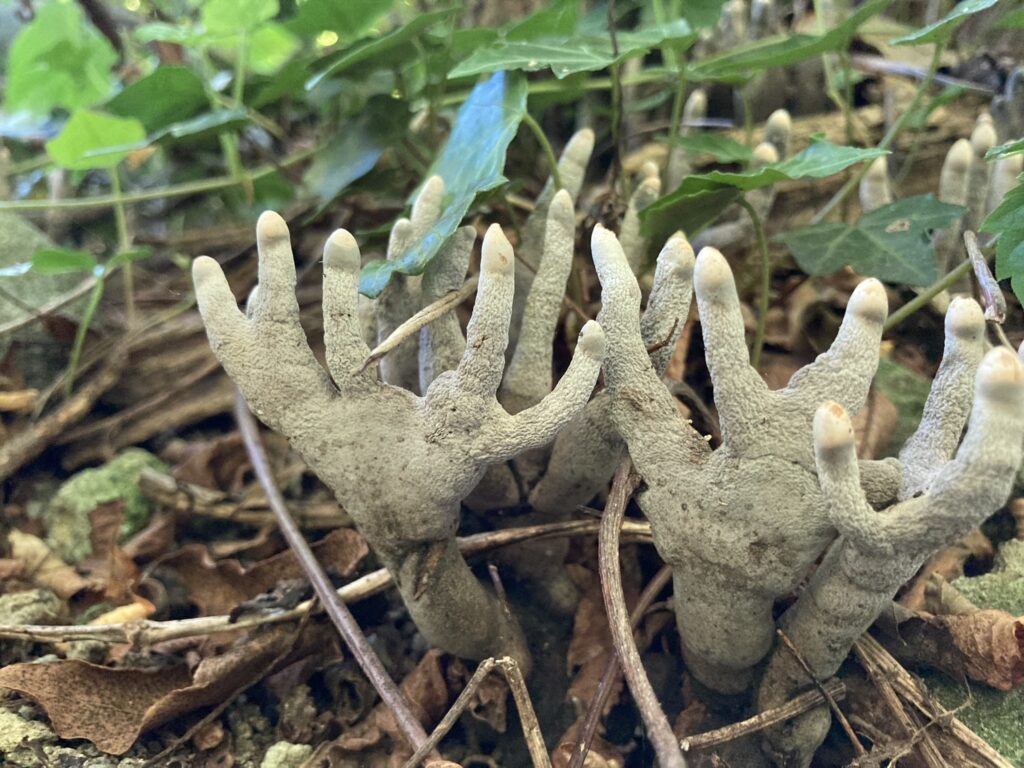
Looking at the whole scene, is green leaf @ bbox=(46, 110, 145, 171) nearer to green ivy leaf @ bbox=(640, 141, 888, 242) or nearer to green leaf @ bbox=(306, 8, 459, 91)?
green leaf @ bbox=(306, 8, 459, 91)

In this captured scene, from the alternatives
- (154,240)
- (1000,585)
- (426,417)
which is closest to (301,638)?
(426,417)

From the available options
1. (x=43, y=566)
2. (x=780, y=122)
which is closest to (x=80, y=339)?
(x=43, y=566)

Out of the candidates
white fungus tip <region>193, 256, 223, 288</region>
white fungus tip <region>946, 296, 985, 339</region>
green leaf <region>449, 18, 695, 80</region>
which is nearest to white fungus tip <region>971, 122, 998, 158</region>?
green leaf <region>449, 18, 695, 80</region>

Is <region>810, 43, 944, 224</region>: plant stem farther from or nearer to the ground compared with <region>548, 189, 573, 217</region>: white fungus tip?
nearer to the ground

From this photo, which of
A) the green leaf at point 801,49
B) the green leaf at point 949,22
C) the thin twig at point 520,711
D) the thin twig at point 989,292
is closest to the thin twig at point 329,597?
the thin twig at point 520,711

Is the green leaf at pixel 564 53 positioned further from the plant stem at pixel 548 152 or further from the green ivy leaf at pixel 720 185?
the green ivy leaf at pixel 720 185

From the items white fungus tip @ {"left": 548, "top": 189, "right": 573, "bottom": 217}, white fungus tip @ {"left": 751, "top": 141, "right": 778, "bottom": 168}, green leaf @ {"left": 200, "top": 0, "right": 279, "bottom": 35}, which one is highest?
green leaf @ {"left": 200, "top": 0, "right": 279, "bottom": 35}

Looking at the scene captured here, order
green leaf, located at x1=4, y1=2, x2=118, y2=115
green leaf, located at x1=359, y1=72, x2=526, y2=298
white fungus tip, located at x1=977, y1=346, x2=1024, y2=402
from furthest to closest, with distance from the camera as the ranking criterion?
green leaf, located at x1=4, y1=2, x2=118, y2=115, green leaf, located at x1=359, y1=72, x2=526, y2=298, white fungus tip, located at x1=977, y1=346, x2=1024, y2=402
